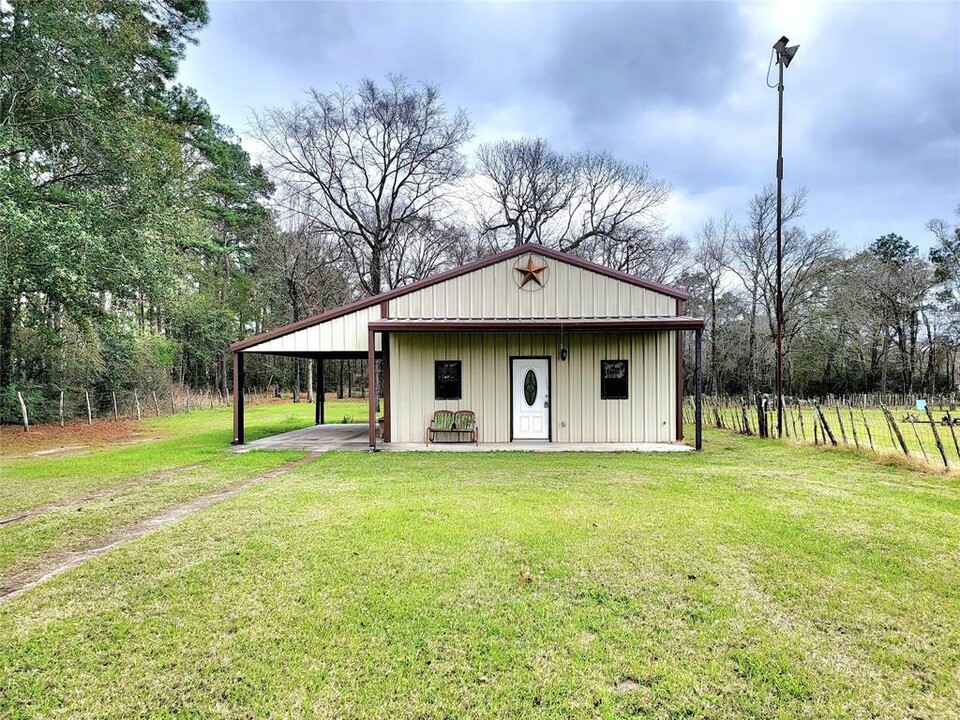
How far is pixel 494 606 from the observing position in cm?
319

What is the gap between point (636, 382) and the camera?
1132 cm

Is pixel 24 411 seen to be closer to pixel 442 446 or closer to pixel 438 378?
pixel 438 378

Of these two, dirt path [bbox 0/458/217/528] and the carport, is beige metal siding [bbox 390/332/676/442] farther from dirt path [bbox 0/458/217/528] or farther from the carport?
dirt path [bbox 0/458/217/528]

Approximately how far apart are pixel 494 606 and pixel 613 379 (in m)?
8.89

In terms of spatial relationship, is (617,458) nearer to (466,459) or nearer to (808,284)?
(466,459)

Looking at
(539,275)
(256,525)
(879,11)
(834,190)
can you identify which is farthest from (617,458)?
(834,190)

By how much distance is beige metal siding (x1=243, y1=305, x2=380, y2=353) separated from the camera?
1140 centimetres

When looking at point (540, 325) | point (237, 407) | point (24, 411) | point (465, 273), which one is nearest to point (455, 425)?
point (540, 325)

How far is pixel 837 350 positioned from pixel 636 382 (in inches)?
993

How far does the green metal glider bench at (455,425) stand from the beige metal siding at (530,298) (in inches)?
92.7

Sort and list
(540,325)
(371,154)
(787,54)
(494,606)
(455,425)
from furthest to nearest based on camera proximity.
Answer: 1. (371,154)
2. (787,54)
3. (455,425)
4. (540,325)
5. (494,606)

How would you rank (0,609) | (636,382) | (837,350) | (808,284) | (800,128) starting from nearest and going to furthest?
1. (0,609)
2. (636,382)
3. (800,128)
4. (808,284)
5. (837,350)

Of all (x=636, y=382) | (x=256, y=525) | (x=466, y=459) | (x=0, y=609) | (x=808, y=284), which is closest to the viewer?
(x=0, y=609)

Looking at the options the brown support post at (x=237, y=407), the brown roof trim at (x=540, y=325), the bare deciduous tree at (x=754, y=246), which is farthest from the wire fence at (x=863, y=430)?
the brown support post at (x=237, y=407)
